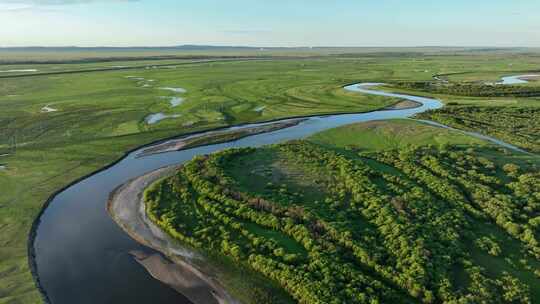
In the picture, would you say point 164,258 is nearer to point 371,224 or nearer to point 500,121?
point 371,224

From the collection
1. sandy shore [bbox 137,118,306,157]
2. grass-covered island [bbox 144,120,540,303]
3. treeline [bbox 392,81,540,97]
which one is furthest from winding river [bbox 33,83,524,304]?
treeline [bbox 392,81,540,97]

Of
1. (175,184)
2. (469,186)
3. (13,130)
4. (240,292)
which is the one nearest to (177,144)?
(175,184)

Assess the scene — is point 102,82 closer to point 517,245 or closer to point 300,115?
point 300,115

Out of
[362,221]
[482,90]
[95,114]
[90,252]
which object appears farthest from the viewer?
[482,90]

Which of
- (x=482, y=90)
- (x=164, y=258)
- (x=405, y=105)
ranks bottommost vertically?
(x=164, y=258)

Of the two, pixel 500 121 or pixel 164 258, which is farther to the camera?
pixel 500 121

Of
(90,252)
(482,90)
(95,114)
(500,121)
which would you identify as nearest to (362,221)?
(90,252)
